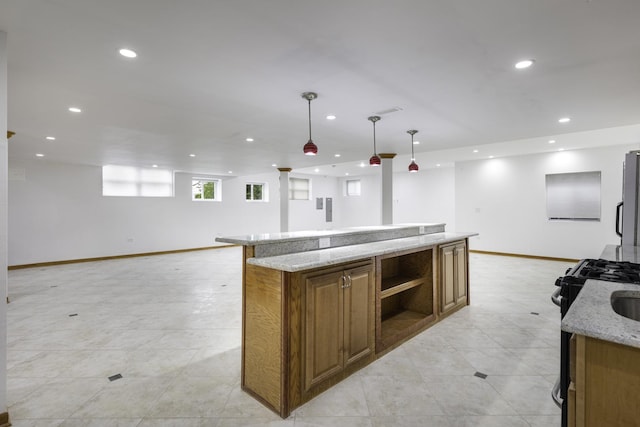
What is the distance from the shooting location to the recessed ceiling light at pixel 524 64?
2582mm

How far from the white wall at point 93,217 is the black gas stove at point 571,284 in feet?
32.4

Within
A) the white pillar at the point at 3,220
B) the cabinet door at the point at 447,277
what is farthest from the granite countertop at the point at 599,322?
the white pillar at the point at 3,220

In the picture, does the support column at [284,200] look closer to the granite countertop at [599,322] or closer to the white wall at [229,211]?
the white wall at [229,211]

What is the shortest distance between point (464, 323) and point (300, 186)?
9.93 metres

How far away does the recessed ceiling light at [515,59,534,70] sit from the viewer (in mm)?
2582

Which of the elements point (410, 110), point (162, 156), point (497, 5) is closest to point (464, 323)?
point (410, 110)

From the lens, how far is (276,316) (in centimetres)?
214

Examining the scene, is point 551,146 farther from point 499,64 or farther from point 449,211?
point 499,64

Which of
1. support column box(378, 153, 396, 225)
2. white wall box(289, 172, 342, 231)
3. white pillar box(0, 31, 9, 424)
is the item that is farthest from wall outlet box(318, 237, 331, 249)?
white wall box(289, 172, 342, 231)

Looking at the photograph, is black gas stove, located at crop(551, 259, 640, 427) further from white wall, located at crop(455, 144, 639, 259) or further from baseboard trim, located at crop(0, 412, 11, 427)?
white wall, located at crop(455, 144, 639, 259)

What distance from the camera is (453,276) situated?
4.03 m

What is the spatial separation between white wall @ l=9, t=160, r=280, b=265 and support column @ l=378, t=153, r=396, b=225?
6.23m

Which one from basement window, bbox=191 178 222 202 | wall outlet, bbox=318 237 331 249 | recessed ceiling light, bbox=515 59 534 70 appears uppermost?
recessed ceiling light, bbox=515 59 534 70

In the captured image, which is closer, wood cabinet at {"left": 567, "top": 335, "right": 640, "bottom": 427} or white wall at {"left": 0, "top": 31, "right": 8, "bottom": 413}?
wood cabinet at {"left": 567, "top": 335, "right": 640, "bottom": 427}
